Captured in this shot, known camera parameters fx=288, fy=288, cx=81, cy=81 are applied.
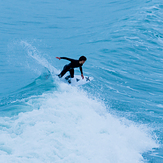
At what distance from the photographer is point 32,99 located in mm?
10469

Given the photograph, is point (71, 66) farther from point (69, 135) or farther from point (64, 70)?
point (69, 135)

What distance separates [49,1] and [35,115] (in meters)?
29.6

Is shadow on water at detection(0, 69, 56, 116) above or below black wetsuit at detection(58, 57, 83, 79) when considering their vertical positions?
below

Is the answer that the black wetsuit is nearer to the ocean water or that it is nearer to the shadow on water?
the ocean water

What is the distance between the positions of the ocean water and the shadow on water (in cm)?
4

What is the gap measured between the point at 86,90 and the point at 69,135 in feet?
15.4

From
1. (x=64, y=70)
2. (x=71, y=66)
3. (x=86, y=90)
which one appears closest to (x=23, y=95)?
(x=64, y=70)

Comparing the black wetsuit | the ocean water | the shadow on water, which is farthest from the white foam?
the black wetsuit

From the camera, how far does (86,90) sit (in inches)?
502

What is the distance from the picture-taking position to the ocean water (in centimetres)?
786

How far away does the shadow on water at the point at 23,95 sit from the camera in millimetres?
9578

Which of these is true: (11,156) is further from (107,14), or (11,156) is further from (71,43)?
(107,14)

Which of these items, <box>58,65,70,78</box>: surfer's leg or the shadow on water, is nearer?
the shadow on water

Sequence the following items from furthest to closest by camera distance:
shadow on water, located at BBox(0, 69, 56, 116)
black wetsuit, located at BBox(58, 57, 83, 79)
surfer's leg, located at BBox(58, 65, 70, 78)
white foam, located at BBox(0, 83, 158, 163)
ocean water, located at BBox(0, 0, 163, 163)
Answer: surfer's leg, located at BBox(58, 65, 70, 78) → black wetsuit, located at BBox(58, 57, 83, 79) → shadow on water, located at BBox(0, 69, 56, 116) → ocean water, located at BBox(0, 0, 163, 163) → white foam, located at BBox(0, 83, 158, 163)
